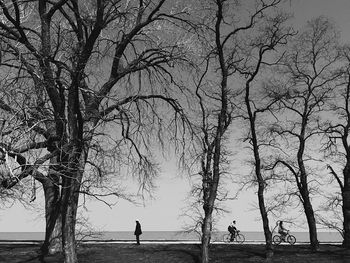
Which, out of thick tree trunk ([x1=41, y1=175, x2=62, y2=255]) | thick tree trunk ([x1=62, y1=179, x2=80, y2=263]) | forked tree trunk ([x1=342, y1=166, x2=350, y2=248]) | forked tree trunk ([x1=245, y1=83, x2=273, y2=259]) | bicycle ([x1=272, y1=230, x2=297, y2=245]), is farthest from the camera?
bicycle ([x1=272, y1=230, x2=297, y2=245])

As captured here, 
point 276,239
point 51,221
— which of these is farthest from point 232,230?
point 51,221

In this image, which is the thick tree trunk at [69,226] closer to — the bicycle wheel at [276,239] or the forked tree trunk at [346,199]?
the bicycle wheel at [276,239]

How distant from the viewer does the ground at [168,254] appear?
77.5 feet

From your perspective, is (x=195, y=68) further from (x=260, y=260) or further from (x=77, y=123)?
(x=260, y=260)

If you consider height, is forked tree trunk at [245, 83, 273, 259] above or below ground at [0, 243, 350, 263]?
above

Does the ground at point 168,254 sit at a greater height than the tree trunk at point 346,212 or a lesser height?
lesser

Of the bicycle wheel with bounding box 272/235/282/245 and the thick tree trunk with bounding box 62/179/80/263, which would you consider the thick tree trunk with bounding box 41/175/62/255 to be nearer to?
the thick tree trunk with bounding box 62/179/80/263

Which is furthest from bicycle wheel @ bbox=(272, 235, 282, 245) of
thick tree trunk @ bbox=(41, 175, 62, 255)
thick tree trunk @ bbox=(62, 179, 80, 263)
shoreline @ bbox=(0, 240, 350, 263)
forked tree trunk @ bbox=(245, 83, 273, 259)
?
thick tree trunk @ bbox=(62, 179, 80, 263)

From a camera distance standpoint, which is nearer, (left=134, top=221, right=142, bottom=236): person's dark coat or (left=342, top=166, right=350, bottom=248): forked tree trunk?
(left=134, top=221, right=142, bottom=236): person's dark coat

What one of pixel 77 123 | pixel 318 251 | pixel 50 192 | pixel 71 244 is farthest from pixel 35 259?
pixel 318 251

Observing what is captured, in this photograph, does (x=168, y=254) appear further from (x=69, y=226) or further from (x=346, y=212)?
(x=346, y=212)

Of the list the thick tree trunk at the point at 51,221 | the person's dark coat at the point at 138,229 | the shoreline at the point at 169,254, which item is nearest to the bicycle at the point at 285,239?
the shoreline at the point at 169,254

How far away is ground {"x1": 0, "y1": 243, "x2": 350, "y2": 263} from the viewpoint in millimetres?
23609

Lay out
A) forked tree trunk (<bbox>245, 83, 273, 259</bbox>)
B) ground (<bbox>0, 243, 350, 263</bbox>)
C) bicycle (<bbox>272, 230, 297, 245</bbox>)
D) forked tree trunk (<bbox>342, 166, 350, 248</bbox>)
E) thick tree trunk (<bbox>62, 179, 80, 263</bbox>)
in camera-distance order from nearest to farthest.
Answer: thick tree trunk (<bbox>62, 179, 80, 263</bbox>)
ground (<bbox>0, 243, 350, 263</bbox>)
forked tree trunk (<bbox>245, 83, 273, 259</bbox>)
forked tree trunk (<bbox>342, 166, 350, 248</bbox>)
bicycle (<bbox>272, 230, 297, 245</bbox>)
